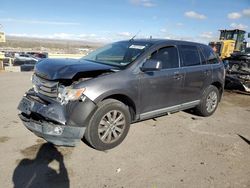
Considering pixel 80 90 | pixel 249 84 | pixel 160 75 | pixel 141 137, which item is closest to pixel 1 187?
pixel 80 90

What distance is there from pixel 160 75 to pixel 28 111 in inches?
94.7

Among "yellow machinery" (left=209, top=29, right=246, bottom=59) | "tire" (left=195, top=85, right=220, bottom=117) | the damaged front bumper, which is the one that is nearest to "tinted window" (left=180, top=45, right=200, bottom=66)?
"tire" (left=195, top=85, right=220, bottom=117)

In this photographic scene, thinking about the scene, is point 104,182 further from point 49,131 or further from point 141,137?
point 141,137

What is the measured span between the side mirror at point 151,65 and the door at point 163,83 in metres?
0.12

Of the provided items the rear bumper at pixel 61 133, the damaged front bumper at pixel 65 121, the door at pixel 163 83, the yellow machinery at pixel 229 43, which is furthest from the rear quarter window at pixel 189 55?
the yellow machinery at pixel 229 43

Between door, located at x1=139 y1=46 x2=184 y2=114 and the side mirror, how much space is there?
12cm

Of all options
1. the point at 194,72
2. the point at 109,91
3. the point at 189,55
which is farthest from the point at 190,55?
the point at 109,91

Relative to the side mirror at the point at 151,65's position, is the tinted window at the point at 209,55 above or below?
above

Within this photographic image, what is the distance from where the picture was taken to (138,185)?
11.0 ft

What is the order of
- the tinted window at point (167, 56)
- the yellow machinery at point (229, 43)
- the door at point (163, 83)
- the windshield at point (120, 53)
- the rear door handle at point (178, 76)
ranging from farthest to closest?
the yellow machinery at point (229, 43) → the rear door handle at point (178, 76) → the tinted window at point (167, 56) → the windshield at point (120, 53) → the door at point (163, 83)

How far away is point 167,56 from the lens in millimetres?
5293

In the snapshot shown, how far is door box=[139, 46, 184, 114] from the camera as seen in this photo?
4773 mm

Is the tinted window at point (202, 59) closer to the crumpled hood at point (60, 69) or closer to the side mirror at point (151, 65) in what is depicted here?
the side mirror at point (151, 65)

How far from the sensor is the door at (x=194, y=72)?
5.63 metres
